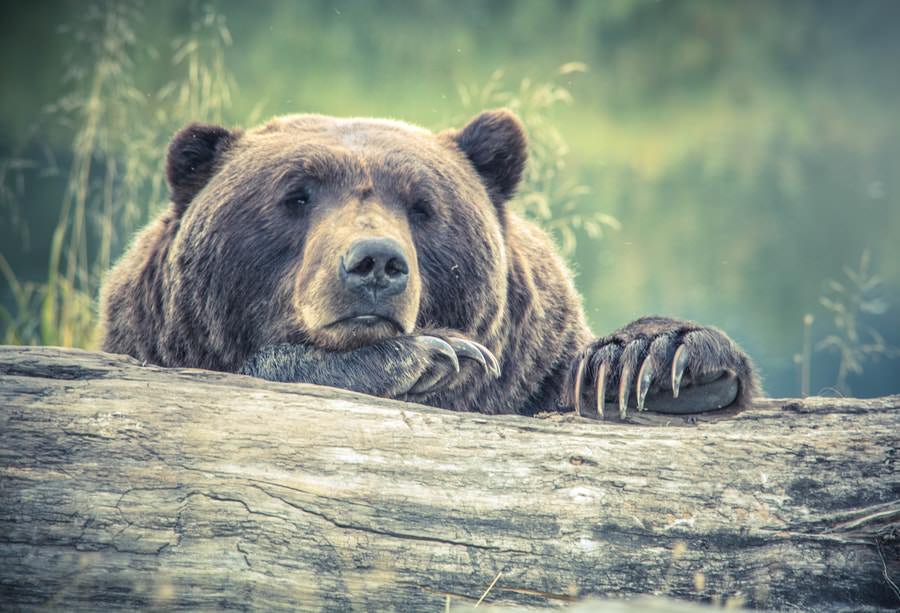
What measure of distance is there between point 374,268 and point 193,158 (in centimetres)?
135

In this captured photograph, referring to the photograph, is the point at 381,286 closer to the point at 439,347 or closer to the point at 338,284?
the point at 338,284

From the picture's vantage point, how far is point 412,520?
2.39 m

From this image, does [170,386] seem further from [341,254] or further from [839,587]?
[839,587]

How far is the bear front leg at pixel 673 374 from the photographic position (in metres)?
3.22

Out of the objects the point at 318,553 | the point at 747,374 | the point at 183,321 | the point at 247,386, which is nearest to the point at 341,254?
the point at 247,386

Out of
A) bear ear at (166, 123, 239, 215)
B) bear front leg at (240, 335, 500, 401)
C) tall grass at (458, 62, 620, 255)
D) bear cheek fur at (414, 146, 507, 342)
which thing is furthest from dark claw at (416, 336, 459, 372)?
tall grass at (458, 62, 620, 255)

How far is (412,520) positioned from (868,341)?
40.3 feet

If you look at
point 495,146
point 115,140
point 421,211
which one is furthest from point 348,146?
point 115,140

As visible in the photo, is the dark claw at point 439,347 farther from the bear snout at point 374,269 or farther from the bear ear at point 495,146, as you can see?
the bear ear at point 495,146

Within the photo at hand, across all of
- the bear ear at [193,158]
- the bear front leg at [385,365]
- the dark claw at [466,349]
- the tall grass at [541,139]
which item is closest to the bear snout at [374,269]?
the bear front leg at [385,365]

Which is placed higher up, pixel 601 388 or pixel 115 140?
pixel 115 140

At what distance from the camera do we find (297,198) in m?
3.70

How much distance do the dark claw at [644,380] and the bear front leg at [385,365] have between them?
51 cm

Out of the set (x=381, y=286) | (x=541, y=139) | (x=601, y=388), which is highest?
(x=541, y=139)
